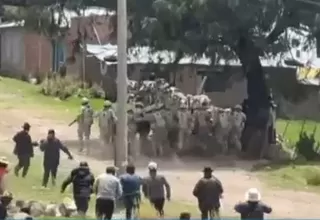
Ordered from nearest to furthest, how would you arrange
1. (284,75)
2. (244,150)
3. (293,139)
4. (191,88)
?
(244,150) → (293,139) → (284,75) → (191,88)

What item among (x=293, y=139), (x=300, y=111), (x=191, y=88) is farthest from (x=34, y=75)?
(x=293, y=139)

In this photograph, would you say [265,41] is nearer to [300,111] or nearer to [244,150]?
[244,150]

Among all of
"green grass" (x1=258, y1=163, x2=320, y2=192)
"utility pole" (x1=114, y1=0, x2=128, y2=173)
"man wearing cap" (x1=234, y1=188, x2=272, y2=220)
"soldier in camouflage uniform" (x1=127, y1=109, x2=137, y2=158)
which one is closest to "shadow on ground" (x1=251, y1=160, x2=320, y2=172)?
"green grass" (x1=258, y1=163, x2=320, y2=192)

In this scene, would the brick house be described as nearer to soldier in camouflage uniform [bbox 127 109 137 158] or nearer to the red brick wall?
the red brick wall

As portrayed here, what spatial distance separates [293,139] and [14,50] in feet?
84.4

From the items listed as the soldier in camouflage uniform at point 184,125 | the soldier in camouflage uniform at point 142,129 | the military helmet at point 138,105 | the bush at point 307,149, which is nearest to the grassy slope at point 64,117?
the bush at point 307,149

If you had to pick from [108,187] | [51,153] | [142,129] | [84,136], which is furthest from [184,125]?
[108,187]

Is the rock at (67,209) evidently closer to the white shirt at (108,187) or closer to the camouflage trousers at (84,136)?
the white shirt at (108,187)

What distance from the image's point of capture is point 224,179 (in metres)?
27.5

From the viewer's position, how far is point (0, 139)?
33.1m

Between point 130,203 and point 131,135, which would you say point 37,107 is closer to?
point 131,135

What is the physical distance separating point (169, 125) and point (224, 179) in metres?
4.03

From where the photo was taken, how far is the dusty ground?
77.4 feet

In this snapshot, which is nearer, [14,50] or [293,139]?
[293,139]
